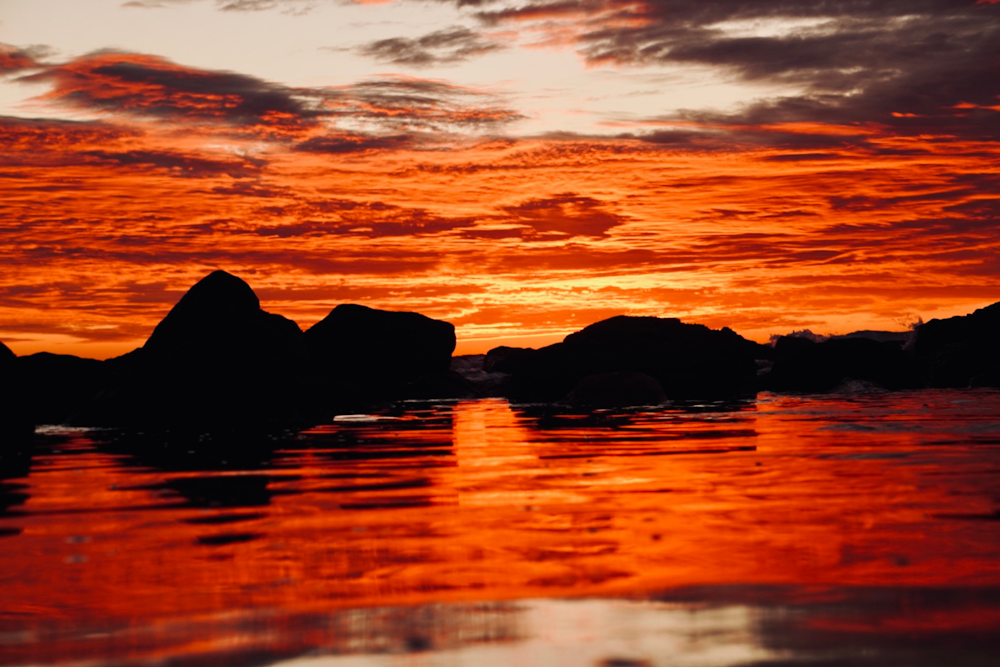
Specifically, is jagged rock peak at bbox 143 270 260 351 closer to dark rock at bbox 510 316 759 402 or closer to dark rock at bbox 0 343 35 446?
dark rock at bbox 0 343 35 446

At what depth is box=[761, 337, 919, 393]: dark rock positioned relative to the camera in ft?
102

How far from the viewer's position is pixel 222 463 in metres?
10.2

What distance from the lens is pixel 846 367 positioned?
3133 cm

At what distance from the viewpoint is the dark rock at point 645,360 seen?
28.3 m

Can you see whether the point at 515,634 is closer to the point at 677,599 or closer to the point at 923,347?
the point at 677,599

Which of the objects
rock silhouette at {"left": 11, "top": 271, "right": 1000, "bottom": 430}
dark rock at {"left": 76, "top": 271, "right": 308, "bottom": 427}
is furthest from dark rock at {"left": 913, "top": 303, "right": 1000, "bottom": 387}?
dark rock at {"left": 76, "top": 271, "right": 308, "bottom": 427}

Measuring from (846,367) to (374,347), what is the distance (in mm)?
15745

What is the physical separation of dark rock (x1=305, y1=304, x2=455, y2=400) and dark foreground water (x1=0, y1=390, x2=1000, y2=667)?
22.5m

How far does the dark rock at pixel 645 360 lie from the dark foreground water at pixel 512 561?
18088 millimetres

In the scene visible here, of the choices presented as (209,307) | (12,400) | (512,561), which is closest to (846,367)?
(209,307)

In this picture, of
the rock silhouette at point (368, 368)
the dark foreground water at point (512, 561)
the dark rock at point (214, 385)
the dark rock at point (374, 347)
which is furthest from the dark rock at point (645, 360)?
the dark foreground water at point (512, 561)

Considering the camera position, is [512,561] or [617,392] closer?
[512,561]

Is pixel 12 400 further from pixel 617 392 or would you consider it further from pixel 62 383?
pixel 617 392

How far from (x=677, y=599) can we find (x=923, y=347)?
3883 cm
